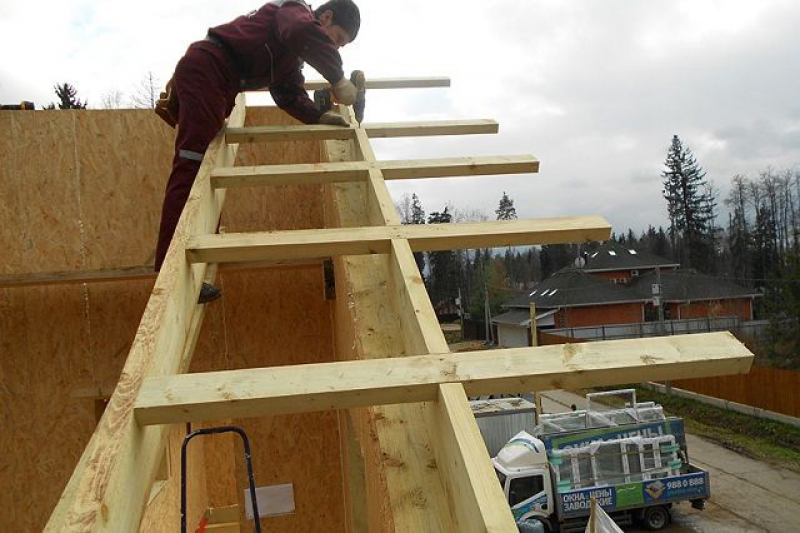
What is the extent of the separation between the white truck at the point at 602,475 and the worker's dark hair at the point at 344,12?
8236 mm

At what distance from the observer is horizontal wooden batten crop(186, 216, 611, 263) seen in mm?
2285

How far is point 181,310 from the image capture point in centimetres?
212

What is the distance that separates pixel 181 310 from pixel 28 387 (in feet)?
11.8

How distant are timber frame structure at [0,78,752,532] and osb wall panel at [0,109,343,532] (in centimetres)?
251

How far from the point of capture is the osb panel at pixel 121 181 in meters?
4.88

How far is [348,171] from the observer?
3.11m

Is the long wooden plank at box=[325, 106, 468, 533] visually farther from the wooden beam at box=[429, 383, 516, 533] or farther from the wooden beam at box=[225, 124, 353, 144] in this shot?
the wooden beam at box=[225, 124, 353, 144]

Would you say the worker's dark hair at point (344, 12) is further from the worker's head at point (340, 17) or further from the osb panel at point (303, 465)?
the osb panel at point (303, 465)

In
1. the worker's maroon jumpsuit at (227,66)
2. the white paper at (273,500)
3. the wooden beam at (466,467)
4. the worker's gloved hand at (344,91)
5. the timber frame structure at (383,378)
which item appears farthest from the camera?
the white paper at (273,500)

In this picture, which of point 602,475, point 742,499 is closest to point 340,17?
point 602,475

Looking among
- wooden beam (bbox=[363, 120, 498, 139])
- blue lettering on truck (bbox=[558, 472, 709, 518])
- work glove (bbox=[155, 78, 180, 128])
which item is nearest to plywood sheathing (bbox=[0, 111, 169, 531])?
work glove (bbox=[155, 78, 180, 128])

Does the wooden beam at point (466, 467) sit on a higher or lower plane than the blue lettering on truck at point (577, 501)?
higher

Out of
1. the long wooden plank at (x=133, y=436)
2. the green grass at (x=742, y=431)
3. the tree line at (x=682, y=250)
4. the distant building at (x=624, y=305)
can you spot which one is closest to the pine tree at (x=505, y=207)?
the tree line at (x=682, y=250)

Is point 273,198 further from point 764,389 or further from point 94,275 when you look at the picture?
point 764,389
